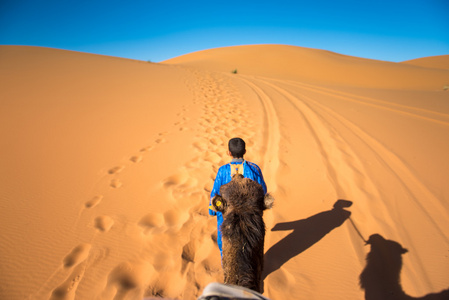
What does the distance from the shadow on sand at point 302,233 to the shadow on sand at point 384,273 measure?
19.9 inches

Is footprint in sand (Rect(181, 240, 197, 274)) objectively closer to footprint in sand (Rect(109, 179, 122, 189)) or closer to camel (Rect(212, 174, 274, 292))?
camel (Rect(212, 174, 274, 292))

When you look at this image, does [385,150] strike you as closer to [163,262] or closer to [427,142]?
[427,142]

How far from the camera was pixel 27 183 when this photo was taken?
11.2ft

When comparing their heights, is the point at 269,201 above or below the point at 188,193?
above

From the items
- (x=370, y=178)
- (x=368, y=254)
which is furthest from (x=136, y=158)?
(x=370, y=178)

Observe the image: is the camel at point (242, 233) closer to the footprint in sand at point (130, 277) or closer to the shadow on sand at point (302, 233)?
the shadow on sand at point (302, 233)

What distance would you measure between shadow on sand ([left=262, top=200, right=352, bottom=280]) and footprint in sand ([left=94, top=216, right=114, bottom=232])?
217 cm

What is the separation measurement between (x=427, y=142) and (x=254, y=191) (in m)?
6.71

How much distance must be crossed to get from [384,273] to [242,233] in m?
2.23

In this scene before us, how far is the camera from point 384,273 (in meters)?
2.31

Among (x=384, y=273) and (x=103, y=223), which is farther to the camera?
(x=103, y=223)

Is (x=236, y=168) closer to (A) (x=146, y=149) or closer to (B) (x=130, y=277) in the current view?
(B) (x=130, y=277)

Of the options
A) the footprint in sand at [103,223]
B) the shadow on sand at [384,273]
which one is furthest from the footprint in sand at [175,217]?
the shadow on sand at [384,273]

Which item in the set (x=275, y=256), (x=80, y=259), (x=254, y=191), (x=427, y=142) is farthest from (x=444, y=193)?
(x=80, y=259)
